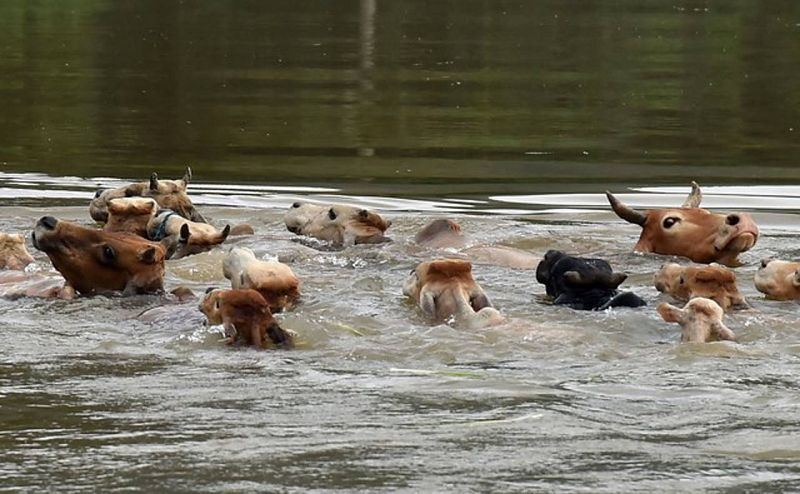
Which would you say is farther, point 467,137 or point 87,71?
point 87,71

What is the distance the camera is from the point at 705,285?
802 cm

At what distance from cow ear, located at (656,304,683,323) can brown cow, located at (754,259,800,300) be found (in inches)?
47.1

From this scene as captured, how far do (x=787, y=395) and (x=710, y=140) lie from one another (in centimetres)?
1035

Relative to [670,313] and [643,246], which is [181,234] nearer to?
[643,246]

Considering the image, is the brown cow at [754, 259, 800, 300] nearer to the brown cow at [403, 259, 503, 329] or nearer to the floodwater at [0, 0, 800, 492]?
the floodwater at [0, 0, 800, 492]

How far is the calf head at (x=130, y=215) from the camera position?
366 inches

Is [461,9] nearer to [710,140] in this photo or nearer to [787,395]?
[710,140]

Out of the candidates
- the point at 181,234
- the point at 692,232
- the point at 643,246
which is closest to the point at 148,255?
the point at 181,234

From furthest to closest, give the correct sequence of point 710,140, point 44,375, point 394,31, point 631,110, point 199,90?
point 394,31, point 199,90, point 631,110, point 710,140, point 44,375

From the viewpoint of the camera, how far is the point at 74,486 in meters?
5.00

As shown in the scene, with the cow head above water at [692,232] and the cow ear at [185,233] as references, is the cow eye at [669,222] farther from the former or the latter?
the cow ear at [185,233]

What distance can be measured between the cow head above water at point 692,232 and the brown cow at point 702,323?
6.93 feet

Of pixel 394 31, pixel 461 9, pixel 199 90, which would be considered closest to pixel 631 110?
pixel 199 90

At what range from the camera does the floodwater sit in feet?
17.6
